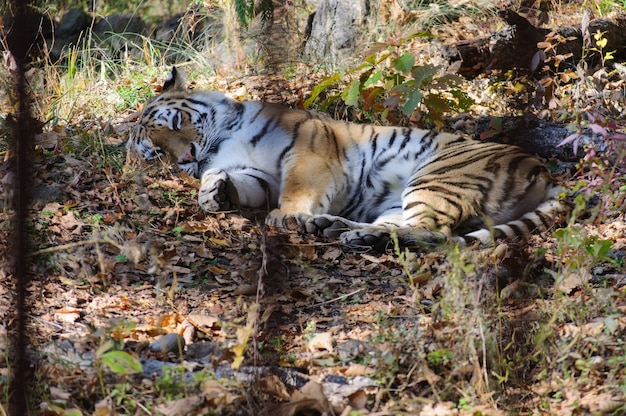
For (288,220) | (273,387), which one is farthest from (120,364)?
(288,220)

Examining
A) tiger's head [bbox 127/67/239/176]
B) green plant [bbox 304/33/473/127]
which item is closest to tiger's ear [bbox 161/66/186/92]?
tiger's head [bbox 127/67/239/176]

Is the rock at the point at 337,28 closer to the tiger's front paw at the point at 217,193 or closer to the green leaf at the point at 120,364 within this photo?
the tiger's front paw at the point at 217,193

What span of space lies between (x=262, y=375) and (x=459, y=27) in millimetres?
5888

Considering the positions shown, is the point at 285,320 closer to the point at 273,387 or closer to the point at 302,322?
the point at 302,322

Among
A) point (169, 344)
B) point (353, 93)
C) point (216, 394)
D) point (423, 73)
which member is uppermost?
point (423, 73)

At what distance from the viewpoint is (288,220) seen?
176 inches

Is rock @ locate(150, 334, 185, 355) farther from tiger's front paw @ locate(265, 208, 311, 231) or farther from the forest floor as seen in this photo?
tiger's front paw @ locate(265, 208, 311, 231)

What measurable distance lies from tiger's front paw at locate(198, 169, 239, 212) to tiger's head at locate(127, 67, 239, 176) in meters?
0.49

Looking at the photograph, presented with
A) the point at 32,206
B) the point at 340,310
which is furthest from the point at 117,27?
the point at 340,310

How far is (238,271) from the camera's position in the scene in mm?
3752

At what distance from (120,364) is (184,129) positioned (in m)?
3.34

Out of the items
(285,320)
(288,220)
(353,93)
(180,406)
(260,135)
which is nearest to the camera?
(180,406)

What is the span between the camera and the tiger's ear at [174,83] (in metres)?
5.55

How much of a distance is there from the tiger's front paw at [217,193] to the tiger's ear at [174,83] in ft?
3.72
